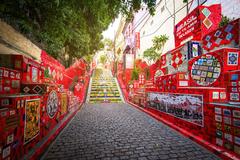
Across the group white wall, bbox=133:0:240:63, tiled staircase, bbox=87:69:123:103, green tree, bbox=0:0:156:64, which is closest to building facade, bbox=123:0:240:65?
white wall, bbox=133:0:240:63

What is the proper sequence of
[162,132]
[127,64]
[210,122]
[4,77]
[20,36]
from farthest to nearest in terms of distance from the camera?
1. [127,64]
2. [20,36]
3. [162,132]
4. [210,122]
5. [4,77]

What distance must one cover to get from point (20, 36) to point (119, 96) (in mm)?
8947

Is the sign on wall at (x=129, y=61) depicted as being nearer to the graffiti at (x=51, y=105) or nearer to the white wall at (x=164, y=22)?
the white wall at (x=164, y=22)

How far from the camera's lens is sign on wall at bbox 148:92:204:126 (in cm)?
364

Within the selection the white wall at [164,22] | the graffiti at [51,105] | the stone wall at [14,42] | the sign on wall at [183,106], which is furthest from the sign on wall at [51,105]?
the white wall at [164,22]

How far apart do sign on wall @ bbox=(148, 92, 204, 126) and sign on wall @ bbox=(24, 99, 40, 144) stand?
4214 millimetres

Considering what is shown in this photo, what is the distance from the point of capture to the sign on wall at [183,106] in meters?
3.64

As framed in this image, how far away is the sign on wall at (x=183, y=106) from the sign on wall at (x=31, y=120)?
4214 mm

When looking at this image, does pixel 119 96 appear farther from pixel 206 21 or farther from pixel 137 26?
pixel 137 26

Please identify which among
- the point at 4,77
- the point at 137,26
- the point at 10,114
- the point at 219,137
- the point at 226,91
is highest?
the point at 137,26

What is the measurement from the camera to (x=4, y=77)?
8.80ft

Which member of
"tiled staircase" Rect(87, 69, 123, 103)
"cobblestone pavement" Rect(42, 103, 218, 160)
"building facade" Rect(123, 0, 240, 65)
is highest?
"building facade" Rect(123, 0, 240, 65)

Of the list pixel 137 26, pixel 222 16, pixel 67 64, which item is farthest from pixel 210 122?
pixel 137 26

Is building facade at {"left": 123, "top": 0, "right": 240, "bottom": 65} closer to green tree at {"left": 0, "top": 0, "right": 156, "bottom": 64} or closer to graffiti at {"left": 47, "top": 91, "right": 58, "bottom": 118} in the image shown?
green tree at {"left": 0, "top": 0, "right": 156, "bottom": 64}
